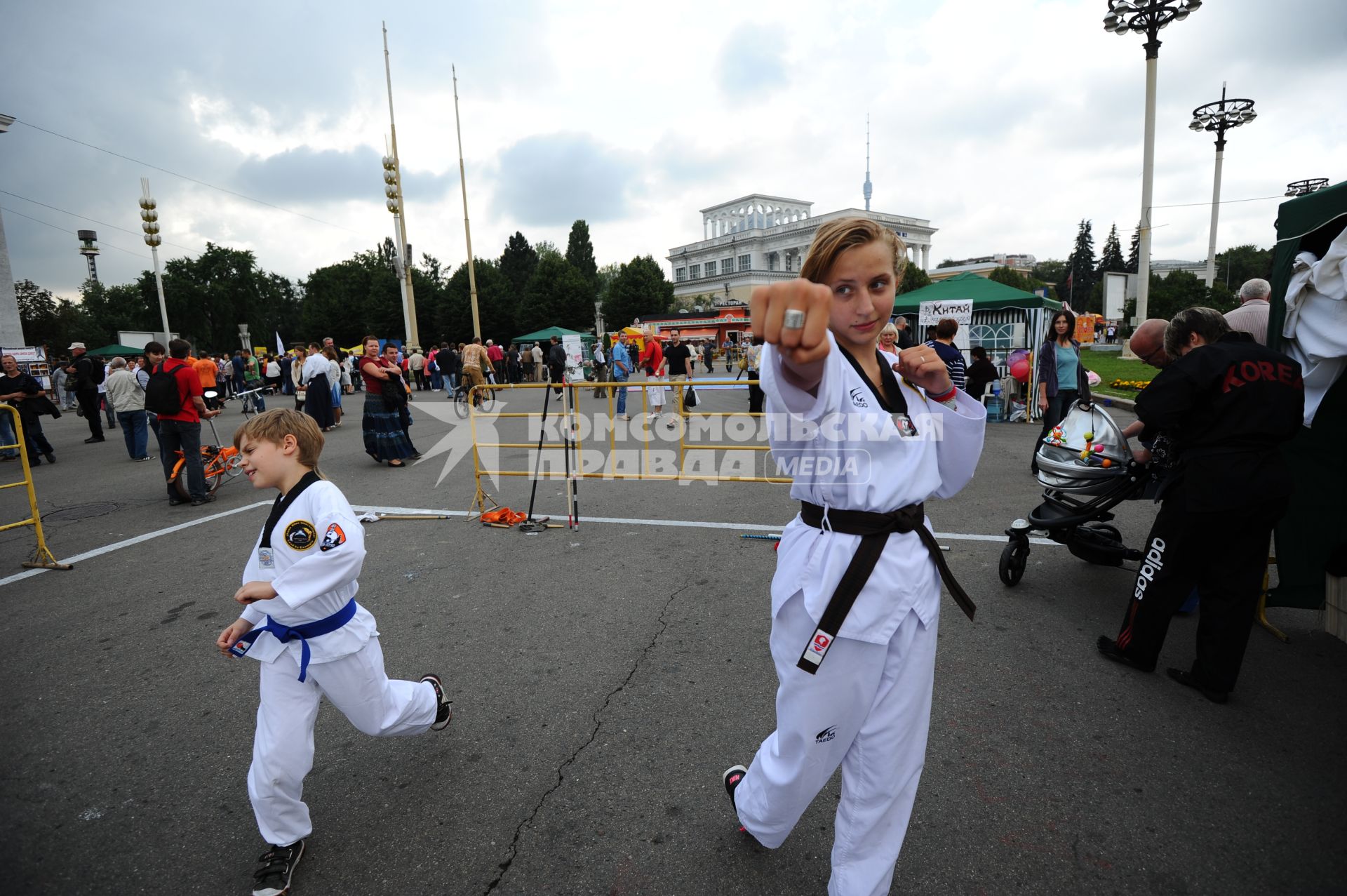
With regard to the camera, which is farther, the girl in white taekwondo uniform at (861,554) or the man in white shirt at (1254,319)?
the man in white shirt at (1254,319)

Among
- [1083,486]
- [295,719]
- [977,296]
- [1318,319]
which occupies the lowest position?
[295,719]

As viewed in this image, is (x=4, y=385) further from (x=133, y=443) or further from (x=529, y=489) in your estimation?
(x=529, y=489)

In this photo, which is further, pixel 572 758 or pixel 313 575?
pixel 572 758

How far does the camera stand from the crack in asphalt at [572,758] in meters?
2.26

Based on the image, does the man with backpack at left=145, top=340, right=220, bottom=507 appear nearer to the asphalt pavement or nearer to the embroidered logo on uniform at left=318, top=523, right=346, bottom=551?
the asphalt pavement

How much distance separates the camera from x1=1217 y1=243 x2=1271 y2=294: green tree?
3204 inches

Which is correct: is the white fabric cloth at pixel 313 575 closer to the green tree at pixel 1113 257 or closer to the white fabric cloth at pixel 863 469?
the white fabric cloth at pixel 863 469

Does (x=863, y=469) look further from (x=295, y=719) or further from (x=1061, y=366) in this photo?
(x=1061, y=366)

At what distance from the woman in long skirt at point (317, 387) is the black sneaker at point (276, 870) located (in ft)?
35.5

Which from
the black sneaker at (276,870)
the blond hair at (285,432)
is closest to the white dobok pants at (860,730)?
the black sneaker at (276,870)

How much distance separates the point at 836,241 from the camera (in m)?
1.62

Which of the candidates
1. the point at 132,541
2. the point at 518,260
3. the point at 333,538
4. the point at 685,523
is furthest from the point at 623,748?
the point at 518,260

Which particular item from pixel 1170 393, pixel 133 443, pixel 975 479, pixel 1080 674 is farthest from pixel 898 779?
pixel 133 443

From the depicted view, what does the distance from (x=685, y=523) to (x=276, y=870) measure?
453 cm
